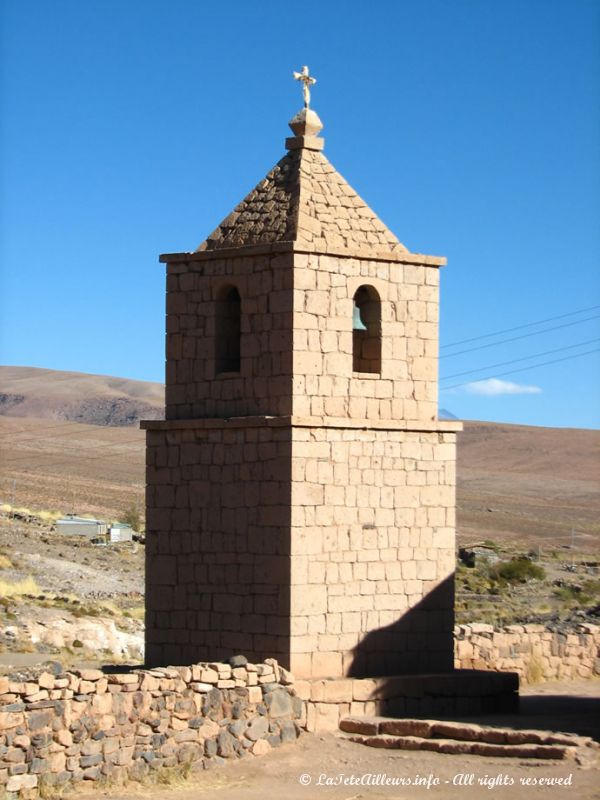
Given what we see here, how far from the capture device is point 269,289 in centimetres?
1537

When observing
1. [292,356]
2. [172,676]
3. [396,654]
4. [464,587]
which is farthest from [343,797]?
[464,587]

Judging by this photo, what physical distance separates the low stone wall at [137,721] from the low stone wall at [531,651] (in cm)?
405

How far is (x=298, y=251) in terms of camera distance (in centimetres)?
1519

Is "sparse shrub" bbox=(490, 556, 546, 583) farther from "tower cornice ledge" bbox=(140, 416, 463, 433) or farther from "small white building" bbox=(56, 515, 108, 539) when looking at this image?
"tower cornice ledge" bbox=(140, 416, 463, 433)

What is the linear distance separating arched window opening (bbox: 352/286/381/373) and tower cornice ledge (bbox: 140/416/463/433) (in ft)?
2.18

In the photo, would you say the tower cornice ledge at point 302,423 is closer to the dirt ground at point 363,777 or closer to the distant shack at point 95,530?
the dirt ground at point 363,777

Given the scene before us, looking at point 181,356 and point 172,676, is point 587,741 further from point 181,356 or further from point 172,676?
point 181,356

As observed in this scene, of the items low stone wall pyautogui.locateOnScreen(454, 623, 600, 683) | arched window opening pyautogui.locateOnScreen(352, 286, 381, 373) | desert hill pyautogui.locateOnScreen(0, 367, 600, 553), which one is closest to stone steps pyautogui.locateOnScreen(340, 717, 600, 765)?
low stone wall pyautogui.locateOnScreen(454, 623, 600, 683)

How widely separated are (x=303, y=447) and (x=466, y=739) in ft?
11.0

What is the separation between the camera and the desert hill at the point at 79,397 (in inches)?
5256

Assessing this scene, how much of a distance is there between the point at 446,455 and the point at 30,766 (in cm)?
613

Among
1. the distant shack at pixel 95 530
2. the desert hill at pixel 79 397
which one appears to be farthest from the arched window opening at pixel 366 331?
the desert hill at pixel 79 397

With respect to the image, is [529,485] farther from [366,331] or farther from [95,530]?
[366,331]

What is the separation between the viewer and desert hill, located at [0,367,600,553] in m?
62.9
